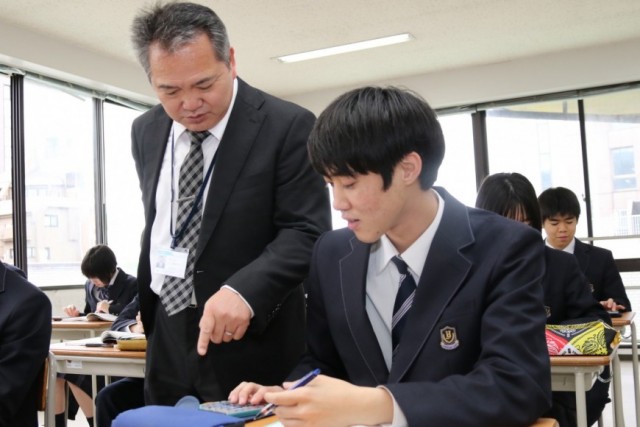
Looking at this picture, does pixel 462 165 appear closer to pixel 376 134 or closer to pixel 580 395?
pixel 580 395

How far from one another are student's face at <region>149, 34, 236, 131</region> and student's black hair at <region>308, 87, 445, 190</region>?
1.30 ft

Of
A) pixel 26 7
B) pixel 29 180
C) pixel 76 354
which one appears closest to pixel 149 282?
pixel 76 354

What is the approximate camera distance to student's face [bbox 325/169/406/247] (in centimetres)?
111

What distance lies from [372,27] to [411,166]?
4.94m

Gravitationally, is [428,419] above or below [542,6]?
below

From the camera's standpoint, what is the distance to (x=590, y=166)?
6902 millimetres

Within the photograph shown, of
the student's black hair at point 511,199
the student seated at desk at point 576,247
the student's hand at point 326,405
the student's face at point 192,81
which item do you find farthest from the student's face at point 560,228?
the student's hand at point 326,405

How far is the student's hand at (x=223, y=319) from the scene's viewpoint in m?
1.22

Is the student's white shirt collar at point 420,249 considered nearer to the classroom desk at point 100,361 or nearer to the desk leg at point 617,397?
the classroom desk at point 100,361

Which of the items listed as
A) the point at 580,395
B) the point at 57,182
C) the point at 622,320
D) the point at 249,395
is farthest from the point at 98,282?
the point at 249,395

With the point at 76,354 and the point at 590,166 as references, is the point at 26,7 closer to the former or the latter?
the point at 76,354

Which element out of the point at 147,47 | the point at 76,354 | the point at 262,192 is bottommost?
the point at 76,354

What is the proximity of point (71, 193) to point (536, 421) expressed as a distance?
5.97 metres

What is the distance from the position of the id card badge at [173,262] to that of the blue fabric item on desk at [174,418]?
52 cm
